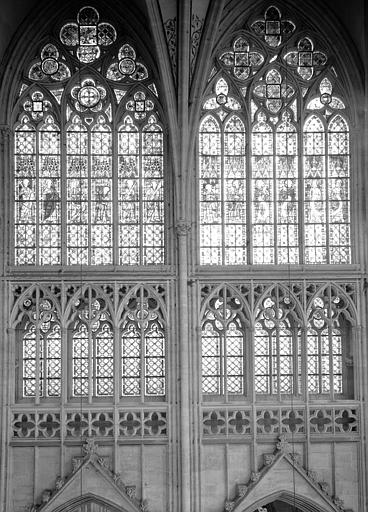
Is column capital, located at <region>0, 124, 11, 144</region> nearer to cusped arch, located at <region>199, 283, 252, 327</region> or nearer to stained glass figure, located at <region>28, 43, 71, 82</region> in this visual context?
stained glass figure, located at <region>28, 43, 71, 82</region>

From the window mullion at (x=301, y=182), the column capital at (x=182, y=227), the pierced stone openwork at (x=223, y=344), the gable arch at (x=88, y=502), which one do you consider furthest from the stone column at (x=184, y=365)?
the window mullion at (x=301, y=182)

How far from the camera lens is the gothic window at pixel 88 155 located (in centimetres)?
2158

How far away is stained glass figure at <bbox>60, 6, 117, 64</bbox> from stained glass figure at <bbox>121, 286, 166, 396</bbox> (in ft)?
17.8

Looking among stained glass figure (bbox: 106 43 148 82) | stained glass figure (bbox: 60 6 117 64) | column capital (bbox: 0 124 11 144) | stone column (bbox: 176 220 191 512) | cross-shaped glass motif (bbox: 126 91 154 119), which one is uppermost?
stained glass figure (bbox: 60 6 117 64)

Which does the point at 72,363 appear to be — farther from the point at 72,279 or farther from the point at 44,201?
the point at 44,201

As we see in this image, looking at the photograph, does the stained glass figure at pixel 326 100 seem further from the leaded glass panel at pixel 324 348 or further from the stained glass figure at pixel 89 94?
the stained glass figure at pixel 89 94

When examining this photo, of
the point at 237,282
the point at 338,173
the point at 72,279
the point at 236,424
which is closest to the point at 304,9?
the point at 338,173

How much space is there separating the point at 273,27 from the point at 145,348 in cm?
773

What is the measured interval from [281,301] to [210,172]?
3243mm

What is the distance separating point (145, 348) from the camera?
838 inches

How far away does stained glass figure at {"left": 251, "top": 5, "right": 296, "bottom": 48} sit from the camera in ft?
72.8

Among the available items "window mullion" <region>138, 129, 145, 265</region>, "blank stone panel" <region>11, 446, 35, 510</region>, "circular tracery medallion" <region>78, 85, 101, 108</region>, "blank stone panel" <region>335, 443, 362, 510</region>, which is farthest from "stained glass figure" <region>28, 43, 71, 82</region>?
"blank stone panel" <region>335, 443, 362, 510</region>

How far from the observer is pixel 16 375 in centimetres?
2125

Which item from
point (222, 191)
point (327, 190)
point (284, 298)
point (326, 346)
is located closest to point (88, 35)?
point (222, 191)
